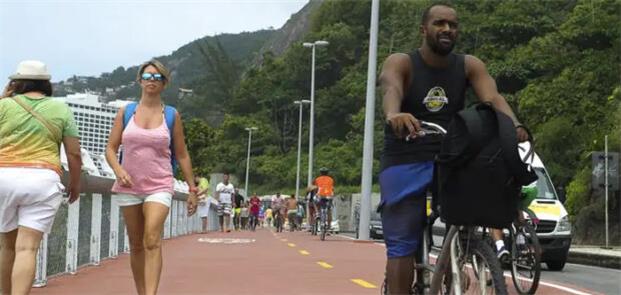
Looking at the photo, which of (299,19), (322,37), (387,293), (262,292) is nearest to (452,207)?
(387,293)

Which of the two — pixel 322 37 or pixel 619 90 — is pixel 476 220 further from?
pixel 322 37

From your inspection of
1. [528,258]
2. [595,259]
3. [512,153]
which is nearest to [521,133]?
[512,153]

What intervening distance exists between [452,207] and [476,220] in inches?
5.8

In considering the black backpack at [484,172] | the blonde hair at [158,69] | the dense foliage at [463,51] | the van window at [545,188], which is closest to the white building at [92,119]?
the dense foliage at [463,51]

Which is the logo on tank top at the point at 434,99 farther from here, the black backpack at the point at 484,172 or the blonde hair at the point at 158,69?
the blonde hair at the point at 158,69

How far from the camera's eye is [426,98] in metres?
4.84

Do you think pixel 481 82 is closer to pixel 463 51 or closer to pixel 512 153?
pixel 512 153

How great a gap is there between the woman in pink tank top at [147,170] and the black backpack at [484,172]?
3.17 m

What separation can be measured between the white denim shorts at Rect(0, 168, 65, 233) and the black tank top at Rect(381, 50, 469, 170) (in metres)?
2.57

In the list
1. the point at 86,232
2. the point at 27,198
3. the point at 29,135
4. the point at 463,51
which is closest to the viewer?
the point at 27,198

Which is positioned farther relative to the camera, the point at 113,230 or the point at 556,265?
the point at 556,265

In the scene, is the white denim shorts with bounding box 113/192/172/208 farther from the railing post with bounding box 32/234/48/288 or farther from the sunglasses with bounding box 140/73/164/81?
the railing post with bounding box 32/234/48/288

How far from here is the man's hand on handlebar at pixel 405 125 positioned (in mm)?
4305

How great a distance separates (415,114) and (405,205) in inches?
20.5
